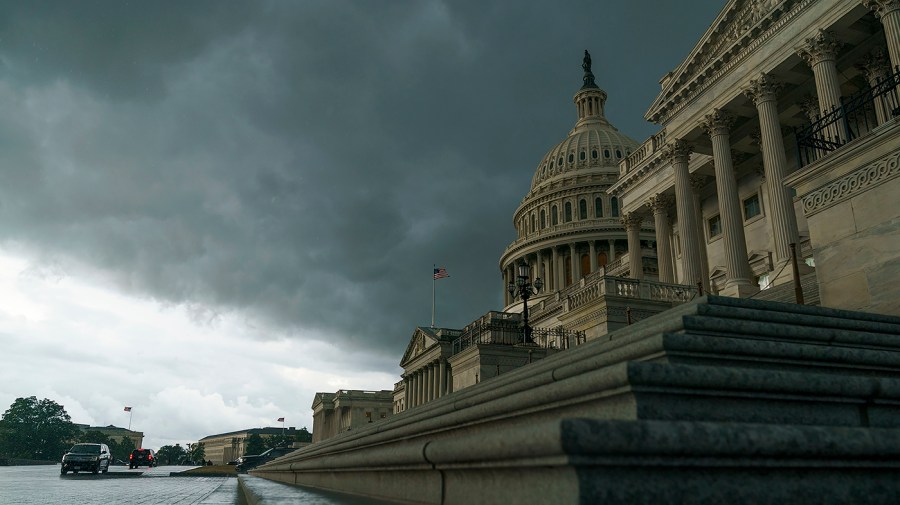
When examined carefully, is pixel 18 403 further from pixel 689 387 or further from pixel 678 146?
pixel 689 387

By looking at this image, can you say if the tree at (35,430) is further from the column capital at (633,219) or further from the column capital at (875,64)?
the column capital at (875,64)

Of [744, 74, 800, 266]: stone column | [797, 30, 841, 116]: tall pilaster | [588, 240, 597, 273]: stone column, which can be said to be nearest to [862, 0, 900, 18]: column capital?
[797, 30, 841, 116]: tall pilaster

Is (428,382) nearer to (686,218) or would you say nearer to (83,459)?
(83,459)

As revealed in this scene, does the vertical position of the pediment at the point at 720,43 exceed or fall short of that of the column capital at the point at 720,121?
it exceeds it

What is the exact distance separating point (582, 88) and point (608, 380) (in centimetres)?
12270

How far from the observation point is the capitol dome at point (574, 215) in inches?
3570

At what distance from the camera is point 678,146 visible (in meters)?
30.2

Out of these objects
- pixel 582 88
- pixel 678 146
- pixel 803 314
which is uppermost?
pixel 582 88

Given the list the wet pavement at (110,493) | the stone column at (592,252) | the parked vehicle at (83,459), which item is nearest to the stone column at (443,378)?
the parked vehicle at (83,459)

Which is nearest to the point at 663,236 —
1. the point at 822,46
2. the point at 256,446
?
the point at 822,46

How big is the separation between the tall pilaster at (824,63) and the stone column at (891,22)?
202 cm

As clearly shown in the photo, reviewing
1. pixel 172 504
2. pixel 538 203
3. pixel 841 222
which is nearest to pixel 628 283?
pixel 841 222

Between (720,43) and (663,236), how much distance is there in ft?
38.1

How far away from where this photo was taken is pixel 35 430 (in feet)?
482
